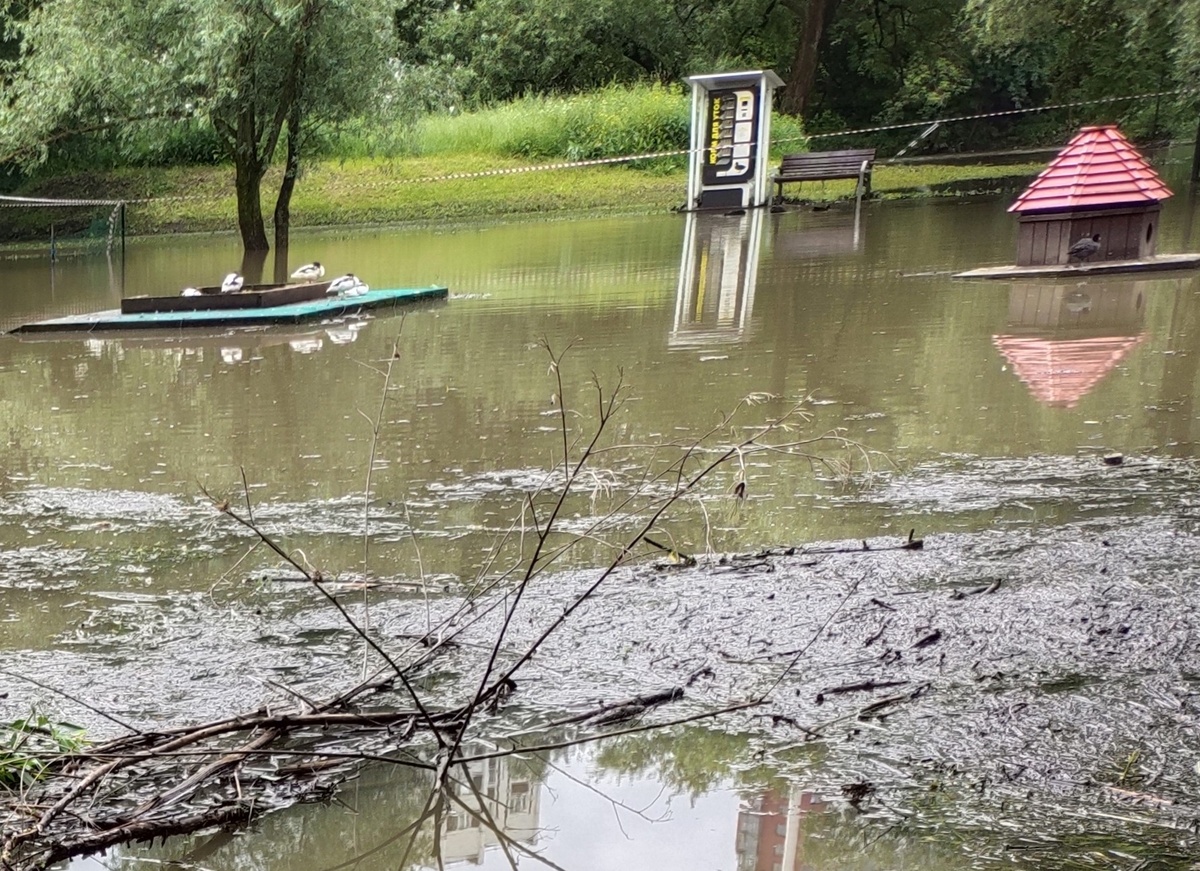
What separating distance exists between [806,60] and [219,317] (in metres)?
28.6

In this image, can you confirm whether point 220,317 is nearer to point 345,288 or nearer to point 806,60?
point 345,288

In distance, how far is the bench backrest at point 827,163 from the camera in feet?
83.3

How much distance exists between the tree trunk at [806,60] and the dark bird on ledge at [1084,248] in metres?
26.0

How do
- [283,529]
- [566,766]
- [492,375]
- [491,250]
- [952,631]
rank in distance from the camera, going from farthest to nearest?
1. [491,250]
2. [492,375]
3. [283,529]
4. [952,631]
5. [566,766]

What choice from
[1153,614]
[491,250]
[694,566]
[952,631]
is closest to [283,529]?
[694,566]

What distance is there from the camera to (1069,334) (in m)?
9.48

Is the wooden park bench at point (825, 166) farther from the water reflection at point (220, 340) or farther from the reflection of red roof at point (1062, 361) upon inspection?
the reflection of red roof at point (1062, 361)

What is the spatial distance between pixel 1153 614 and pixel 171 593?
138 inches

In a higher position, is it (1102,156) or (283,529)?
(1102,156)

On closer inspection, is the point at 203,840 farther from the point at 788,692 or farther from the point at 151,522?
the point at 151,522

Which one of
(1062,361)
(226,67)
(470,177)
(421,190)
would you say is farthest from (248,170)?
(1062,361)

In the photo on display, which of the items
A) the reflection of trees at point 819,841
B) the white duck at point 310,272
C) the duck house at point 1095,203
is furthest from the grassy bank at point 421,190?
the reflection of trees at point 819,841

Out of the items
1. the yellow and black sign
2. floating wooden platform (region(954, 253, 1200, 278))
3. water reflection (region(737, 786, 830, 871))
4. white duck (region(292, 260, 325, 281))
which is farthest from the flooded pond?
the yellow and black sign

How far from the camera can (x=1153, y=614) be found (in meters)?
4.13
